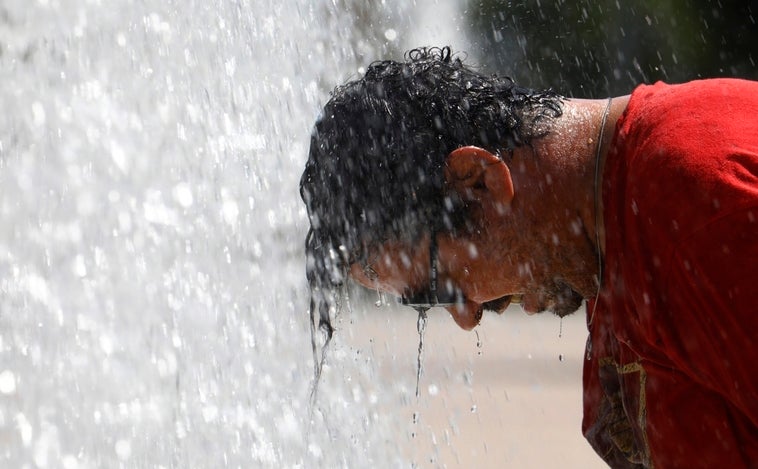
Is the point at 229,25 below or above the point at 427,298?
above

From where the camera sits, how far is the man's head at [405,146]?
2039 millimetres

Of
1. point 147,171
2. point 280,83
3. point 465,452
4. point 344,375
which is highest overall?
point 280,83

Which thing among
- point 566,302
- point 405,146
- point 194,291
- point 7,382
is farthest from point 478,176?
point 194,291

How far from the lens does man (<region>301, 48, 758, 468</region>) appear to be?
5.38 ft

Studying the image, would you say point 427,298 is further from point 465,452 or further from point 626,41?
point 626,41

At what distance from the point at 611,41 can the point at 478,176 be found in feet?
32.6

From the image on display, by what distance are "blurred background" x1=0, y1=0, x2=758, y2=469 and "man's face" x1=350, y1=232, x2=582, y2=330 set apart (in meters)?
0.80

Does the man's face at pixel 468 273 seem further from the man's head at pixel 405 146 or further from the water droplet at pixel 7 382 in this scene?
the water droplet at pixel 7 382

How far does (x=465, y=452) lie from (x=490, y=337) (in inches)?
113

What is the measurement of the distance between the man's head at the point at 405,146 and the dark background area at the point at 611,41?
837cm

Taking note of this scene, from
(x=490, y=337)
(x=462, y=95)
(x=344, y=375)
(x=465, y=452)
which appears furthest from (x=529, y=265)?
(x=490, y=337)

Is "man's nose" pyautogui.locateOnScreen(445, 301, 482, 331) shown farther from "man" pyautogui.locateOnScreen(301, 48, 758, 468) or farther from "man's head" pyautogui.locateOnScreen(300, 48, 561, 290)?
"man's head" pyautogui.locateOnScreen(300, 48, 561, 290)

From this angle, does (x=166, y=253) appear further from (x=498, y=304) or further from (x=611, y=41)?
(x=611, y=41)

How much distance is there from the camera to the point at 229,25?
18.9 ft
